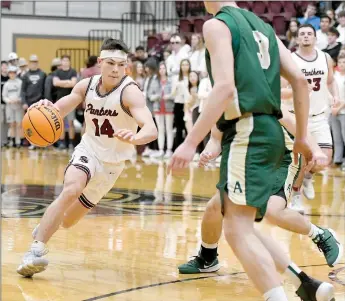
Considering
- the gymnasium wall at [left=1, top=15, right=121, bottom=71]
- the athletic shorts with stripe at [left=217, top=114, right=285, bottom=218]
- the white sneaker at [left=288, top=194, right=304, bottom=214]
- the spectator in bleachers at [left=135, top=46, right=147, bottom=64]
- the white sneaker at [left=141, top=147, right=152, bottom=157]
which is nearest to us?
the athletic shorts with stripe at [left=217, top=114, right=285, bottom=218]

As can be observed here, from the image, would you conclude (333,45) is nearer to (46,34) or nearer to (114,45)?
(114,45)

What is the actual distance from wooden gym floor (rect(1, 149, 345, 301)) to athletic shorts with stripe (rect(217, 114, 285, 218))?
1.32 meters

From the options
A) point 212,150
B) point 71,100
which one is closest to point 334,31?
point 71,100

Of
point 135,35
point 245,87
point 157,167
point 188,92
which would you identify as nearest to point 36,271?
point 245,87

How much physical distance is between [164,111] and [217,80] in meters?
13.9

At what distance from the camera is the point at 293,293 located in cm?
570

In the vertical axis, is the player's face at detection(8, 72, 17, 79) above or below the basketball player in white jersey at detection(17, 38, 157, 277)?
below

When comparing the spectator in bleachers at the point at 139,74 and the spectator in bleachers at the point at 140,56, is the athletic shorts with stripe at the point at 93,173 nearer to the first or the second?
the spectator in bleachers at the point at 139,74

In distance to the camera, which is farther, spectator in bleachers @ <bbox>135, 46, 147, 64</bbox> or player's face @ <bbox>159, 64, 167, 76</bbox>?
spectator in bleachers @ <bbox>135, 46, 147, 64</bbox>

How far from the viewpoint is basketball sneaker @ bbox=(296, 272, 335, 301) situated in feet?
16.1

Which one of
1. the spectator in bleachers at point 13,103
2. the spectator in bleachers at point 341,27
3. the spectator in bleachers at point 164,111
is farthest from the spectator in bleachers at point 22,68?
the spectator in bleachers at point 341,27

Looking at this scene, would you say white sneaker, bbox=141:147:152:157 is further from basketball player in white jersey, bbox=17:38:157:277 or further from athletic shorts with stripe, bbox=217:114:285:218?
athletic shorts with stripe, bbox=217:114:285:218

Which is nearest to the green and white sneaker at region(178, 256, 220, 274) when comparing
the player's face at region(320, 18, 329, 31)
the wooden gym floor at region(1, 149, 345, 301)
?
the wooden gym floor at region(1, 149, 345, 301)

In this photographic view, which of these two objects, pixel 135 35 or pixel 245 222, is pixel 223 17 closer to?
pixel 245 222
